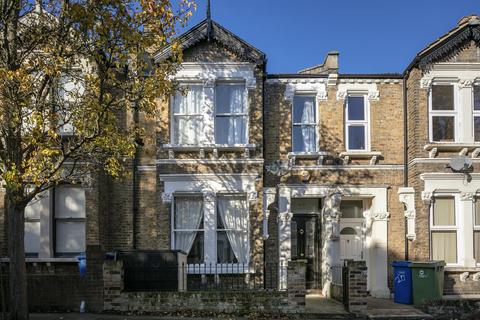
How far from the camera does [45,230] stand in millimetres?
14297

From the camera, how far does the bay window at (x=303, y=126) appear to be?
15.5 m

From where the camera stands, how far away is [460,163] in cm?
1466

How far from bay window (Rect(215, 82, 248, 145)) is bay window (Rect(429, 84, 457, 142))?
5.33m

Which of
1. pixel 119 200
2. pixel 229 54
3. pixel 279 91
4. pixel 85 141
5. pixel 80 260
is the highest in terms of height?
pixel 229 54

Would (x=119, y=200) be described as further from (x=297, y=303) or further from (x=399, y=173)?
(x=399, y=173)

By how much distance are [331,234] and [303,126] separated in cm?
318

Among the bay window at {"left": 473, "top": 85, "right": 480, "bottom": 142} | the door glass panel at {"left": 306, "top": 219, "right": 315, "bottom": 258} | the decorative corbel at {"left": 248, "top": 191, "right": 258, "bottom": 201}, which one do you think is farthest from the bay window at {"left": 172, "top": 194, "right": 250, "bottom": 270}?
the bay window at {"left": 473, "top": 85, "right": 480, "bottom": 142}

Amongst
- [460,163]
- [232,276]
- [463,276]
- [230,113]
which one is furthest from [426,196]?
[230,113]

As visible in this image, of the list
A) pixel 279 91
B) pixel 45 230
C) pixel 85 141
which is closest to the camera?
pixel 85 141

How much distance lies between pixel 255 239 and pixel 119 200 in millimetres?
3965

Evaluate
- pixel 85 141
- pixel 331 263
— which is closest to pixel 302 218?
pixel 331 263

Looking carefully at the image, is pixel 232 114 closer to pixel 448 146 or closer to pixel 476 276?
pixel 448 146

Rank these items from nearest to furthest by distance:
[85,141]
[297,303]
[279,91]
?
[85,141] < [297,303] < [279,91]

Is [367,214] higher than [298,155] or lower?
lower
